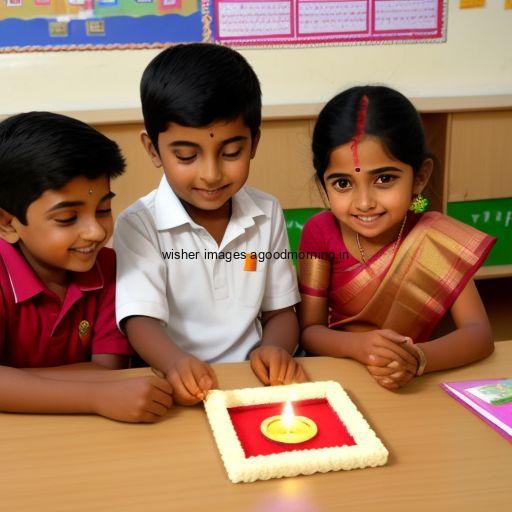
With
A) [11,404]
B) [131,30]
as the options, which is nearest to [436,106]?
[131,30]

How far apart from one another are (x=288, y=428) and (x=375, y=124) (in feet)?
2.32

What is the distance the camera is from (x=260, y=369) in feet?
3.42

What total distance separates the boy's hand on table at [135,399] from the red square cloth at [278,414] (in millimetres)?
99

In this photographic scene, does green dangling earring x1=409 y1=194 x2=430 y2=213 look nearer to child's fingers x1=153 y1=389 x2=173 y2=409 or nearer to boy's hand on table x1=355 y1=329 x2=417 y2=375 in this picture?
boy's hand on table x1=355 y1=329 x2=417 y2=375

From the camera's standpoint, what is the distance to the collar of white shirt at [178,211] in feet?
4.28

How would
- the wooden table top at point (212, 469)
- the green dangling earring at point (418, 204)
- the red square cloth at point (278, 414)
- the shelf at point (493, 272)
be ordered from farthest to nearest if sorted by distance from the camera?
the shelf at point (493, 272), the green dangling earring at point (418, 204), the red square cloth at point (278, 414), the wooden table top at point (212, 469)

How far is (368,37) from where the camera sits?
320 centimetres

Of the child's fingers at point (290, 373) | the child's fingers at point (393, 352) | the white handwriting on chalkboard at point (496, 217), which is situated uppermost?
the child's fingers at point (393, 352)

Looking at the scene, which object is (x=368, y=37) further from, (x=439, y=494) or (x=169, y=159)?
(x=439, y=494)

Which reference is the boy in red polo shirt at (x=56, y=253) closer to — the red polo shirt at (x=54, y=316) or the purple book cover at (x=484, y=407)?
the red polo shirt at (x=54, y=316)

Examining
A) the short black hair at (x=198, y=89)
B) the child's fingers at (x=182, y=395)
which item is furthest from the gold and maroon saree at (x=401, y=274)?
the child's fingers at (x=182, y=395)

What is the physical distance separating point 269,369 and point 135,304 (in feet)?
0.97

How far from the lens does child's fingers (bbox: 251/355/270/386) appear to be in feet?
3.37

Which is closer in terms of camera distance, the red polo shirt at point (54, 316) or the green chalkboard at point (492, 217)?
the red polo shirt at point (54, 316)
